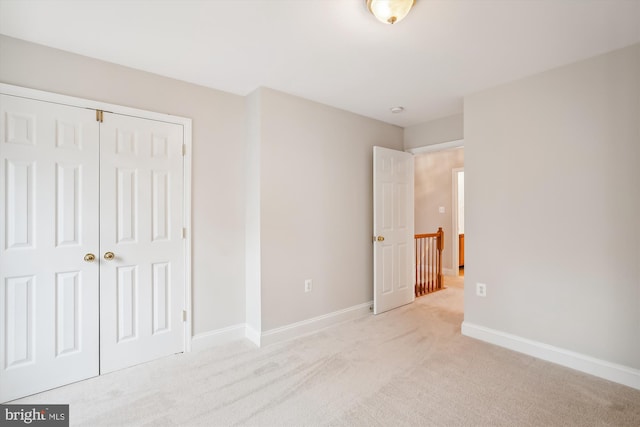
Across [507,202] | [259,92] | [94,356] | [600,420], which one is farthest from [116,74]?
[600,420]

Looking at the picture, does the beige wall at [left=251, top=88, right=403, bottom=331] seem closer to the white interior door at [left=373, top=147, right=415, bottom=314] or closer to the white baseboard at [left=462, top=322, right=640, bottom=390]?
the white interior door at [left=373, top=147, right=415, bottom=314]

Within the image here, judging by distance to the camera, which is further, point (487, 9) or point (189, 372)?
point (189, 372)

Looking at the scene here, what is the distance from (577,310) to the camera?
8.07 ft

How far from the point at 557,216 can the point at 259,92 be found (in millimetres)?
2851

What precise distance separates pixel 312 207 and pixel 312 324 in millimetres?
1243

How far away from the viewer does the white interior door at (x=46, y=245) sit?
80.7 inches

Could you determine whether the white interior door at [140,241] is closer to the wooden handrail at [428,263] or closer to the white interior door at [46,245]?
the white interior door at [46,245]

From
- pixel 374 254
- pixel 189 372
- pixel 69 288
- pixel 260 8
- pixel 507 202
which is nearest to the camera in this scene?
pixel 260 8

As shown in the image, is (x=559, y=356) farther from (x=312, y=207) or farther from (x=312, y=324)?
(x=312, y=207)

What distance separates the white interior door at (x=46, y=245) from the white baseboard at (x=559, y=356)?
11.2 ft

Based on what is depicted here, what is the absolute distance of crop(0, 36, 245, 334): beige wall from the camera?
2.41 meters

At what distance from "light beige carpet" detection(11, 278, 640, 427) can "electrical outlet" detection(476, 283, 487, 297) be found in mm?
458

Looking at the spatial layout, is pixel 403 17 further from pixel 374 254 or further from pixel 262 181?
pixel 374 254

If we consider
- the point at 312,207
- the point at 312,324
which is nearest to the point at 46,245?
the point at 312,207
